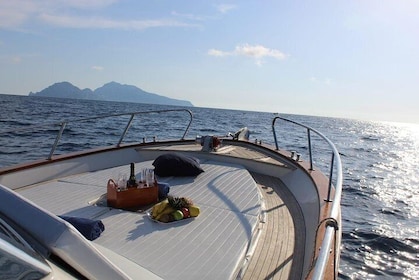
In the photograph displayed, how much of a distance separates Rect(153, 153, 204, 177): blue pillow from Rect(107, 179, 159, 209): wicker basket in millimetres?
1060

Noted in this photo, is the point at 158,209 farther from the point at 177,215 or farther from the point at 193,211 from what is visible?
the point at 193,211

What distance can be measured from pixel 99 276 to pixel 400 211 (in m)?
9.77

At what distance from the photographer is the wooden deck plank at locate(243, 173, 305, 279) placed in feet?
9.87

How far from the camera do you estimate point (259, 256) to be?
323 cm

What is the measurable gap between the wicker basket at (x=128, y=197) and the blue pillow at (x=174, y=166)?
41.7 inches

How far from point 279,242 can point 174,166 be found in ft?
6.71

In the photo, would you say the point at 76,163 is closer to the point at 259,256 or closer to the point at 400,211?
the point at 259,256

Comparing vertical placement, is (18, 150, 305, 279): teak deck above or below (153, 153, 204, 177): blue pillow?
below

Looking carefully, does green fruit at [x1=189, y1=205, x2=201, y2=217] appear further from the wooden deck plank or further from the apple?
the wooden deck plank

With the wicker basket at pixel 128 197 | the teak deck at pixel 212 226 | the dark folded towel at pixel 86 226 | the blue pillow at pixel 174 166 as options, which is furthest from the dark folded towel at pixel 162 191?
the dark folded towel at pixel 86 226

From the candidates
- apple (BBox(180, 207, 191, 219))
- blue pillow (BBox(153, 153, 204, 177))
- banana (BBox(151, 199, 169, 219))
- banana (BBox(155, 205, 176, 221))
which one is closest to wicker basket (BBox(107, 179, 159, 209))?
banana (BBox(151, 199, 169, 219))

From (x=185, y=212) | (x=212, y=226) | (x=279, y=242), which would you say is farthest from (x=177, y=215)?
(x=279, y=242)

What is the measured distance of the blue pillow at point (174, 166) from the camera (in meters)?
5.10

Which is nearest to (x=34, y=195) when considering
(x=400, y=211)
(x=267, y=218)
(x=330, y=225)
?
(x=267, y=218)
